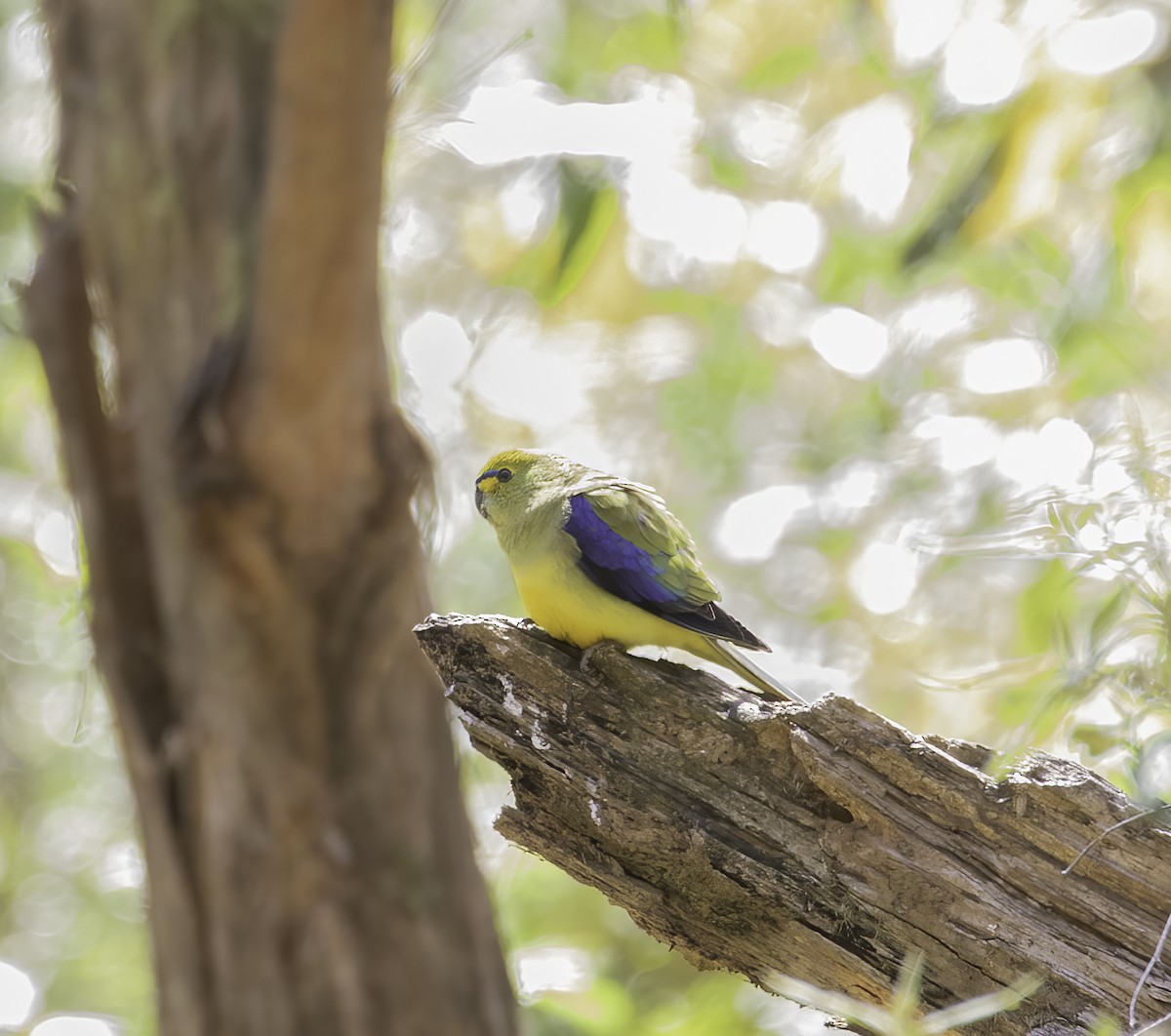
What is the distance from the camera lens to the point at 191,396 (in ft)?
10.8

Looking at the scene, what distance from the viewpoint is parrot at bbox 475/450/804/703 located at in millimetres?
3043

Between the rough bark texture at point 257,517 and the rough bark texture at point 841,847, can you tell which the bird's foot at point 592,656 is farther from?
the rough bark texture at point 257,517

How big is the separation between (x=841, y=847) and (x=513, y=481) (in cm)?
163

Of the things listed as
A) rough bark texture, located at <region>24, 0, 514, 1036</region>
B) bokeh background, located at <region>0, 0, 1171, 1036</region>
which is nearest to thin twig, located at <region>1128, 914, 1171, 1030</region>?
bokeh background, located at <region>0, 0, 1171, 1036</region>

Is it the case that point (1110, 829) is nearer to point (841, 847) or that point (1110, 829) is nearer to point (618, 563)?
point (841, 847)

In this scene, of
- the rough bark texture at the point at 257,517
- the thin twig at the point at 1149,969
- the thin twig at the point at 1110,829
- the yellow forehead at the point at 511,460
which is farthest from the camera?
the yellow forehead at the point at 511,460

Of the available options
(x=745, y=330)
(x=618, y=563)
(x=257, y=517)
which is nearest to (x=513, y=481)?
(x=618, y=563)

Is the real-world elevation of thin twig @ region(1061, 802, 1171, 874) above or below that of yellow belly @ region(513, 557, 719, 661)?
below

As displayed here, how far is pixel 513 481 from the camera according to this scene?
12.0 feet

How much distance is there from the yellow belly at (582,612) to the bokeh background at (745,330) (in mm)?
918

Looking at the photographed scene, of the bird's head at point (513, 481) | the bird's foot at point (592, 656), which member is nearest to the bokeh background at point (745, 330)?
the bird's head at point (513, 481)

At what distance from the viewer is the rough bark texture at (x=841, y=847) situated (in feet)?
7.80

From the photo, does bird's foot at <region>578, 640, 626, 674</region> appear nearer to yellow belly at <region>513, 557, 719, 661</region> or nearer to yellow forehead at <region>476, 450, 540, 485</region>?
yellow belly at <region>513, 557, 719, 661</region>

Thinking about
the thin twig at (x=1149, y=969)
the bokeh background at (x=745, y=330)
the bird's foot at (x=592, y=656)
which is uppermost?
the bokeh background at (x=745, y=330)
